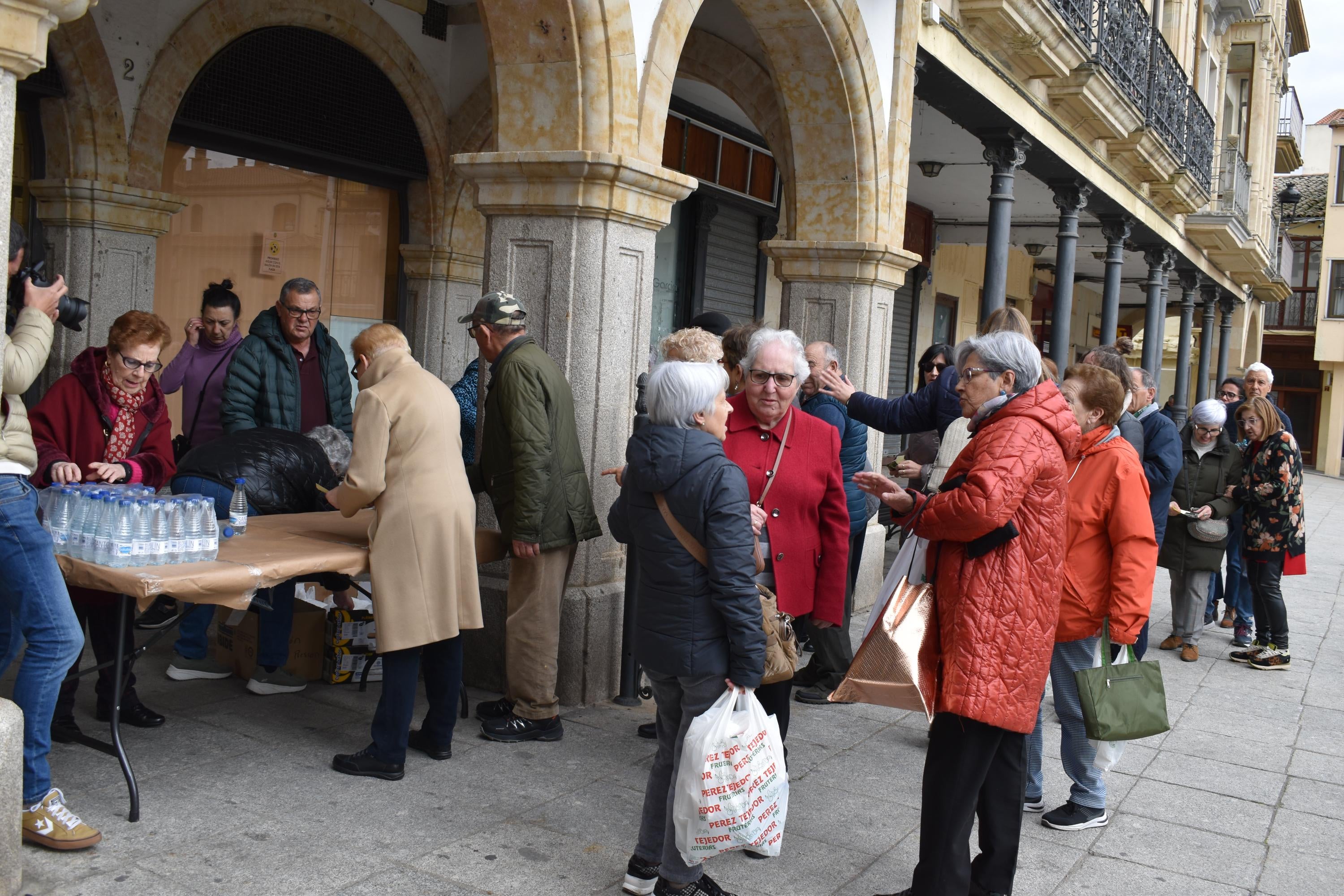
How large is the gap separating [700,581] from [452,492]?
1365 mm

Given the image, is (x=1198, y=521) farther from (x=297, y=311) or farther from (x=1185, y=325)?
(x=1185, y=325)

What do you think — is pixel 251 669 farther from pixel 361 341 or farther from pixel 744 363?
pixel 744 363

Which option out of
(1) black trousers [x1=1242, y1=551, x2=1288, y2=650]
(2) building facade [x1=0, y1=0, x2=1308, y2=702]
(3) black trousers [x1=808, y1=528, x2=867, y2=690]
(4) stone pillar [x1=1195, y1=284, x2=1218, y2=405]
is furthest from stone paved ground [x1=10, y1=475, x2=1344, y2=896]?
(4) stone pillar [x1=1195, y1=284, x2=1218, y2=405]

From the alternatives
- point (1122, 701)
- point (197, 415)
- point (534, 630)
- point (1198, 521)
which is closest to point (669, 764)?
point (534, 630)

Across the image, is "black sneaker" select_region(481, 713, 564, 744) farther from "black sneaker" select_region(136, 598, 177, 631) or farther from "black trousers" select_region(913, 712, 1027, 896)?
"black sneaker" select_region(136, 598, 177, 631)

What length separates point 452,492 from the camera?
14.6 ft

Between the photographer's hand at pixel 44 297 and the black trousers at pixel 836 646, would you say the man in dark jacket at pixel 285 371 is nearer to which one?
the photographer's hand at pixel 44 297

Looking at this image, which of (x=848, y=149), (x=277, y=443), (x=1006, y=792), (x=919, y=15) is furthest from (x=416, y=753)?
(x=919, y=15)

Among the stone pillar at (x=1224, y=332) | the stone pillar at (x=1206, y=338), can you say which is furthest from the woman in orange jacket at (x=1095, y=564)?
the stone pillar at (x=1224, y=332)

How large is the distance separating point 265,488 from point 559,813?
1.85 m

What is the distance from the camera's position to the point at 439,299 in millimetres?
10227

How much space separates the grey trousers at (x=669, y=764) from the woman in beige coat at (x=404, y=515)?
3.81 ft

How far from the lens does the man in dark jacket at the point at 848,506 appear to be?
220 inches

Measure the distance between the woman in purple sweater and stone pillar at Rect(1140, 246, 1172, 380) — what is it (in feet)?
49.1
